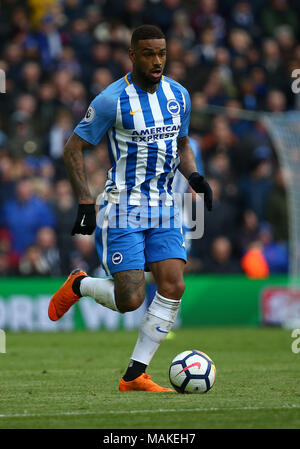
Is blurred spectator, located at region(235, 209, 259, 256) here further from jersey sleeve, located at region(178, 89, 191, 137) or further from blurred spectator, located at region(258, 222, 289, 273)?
jersey sleeve, located at region(178, 89, 191, 137)

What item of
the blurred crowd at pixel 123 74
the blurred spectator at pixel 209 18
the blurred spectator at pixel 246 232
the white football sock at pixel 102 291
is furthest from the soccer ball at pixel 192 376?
the blurred spectator at pixel 209 18

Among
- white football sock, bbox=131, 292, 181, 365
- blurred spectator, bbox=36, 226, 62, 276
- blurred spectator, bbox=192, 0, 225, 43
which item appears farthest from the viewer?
blurred spectator, bbox=192, 0, 225, 43

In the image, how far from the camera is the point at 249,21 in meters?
18.6

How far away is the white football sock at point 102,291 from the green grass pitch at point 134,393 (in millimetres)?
607

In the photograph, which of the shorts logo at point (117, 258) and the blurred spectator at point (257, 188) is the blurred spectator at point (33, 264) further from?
the shorts logo at point (117, 258)

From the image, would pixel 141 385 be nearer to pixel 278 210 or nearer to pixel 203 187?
pixel 203 187

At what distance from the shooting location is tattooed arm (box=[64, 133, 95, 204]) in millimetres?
6566

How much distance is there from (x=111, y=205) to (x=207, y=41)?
37.1ft

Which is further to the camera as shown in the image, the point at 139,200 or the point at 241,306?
the point at 241,306

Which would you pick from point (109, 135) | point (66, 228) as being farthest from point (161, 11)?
point (109, 135)

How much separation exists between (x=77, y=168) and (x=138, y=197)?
1.53ft

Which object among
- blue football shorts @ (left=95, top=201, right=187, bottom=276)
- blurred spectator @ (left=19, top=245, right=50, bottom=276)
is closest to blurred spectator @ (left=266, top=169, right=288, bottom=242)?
blurred spectator @ (left=19, top=245, right=50, bottom=276)

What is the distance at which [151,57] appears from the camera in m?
6.58
